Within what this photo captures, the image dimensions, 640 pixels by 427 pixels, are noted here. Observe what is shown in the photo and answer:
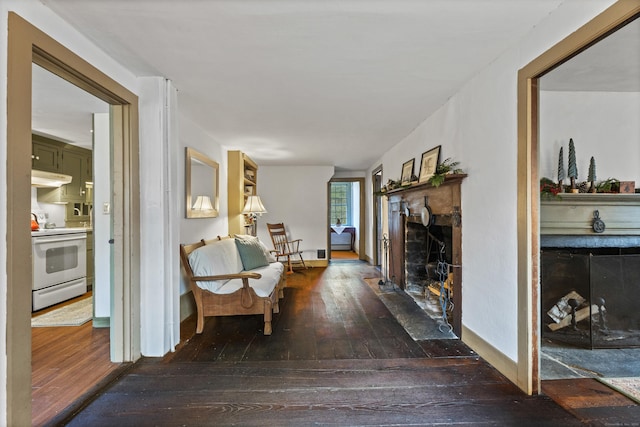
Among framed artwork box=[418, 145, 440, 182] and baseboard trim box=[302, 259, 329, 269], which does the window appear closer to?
baseboard trim box=[302, 259, 329, 269]

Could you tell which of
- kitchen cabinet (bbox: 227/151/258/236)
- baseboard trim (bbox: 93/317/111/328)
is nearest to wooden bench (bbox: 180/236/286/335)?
baseboard trim (bbox: 93/317/111/328)

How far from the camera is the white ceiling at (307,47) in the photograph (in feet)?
4.96

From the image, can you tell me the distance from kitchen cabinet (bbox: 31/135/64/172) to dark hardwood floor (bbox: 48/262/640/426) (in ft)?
10.2

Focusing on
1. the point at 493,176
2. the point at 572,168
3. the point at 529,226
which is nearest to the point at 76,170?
the point at 493,176

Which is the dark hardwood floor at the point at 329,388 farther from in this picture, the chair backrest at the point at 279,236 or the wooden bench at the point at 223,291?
the chair backrest at the point at 279,236

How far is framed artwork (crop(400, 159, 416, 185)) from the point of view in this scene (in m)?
3.69

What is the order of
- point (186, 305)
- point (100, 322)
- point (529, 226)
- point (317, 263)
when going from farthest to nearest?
point (317, 263), point (186, 305), point (100, 322), point (529, 226)

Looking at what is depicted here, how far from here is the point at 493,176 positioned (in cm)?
207

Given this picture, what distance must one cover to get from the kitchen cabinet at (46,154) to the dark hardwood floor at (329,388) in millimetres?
3105

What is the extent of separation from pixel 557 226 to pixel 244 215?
4.25 meters

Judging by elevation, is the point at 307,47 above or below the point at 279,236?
above

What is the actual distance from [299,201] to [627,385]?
17.3 feet

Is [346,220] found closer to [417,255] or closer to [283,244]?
[283,244]

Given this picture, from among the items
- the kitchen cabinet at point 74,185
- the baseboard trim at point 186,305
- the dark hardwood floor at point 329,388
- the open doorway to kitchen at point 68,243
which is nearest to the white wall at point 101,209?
the open doorway to kitchen at point 68,243
